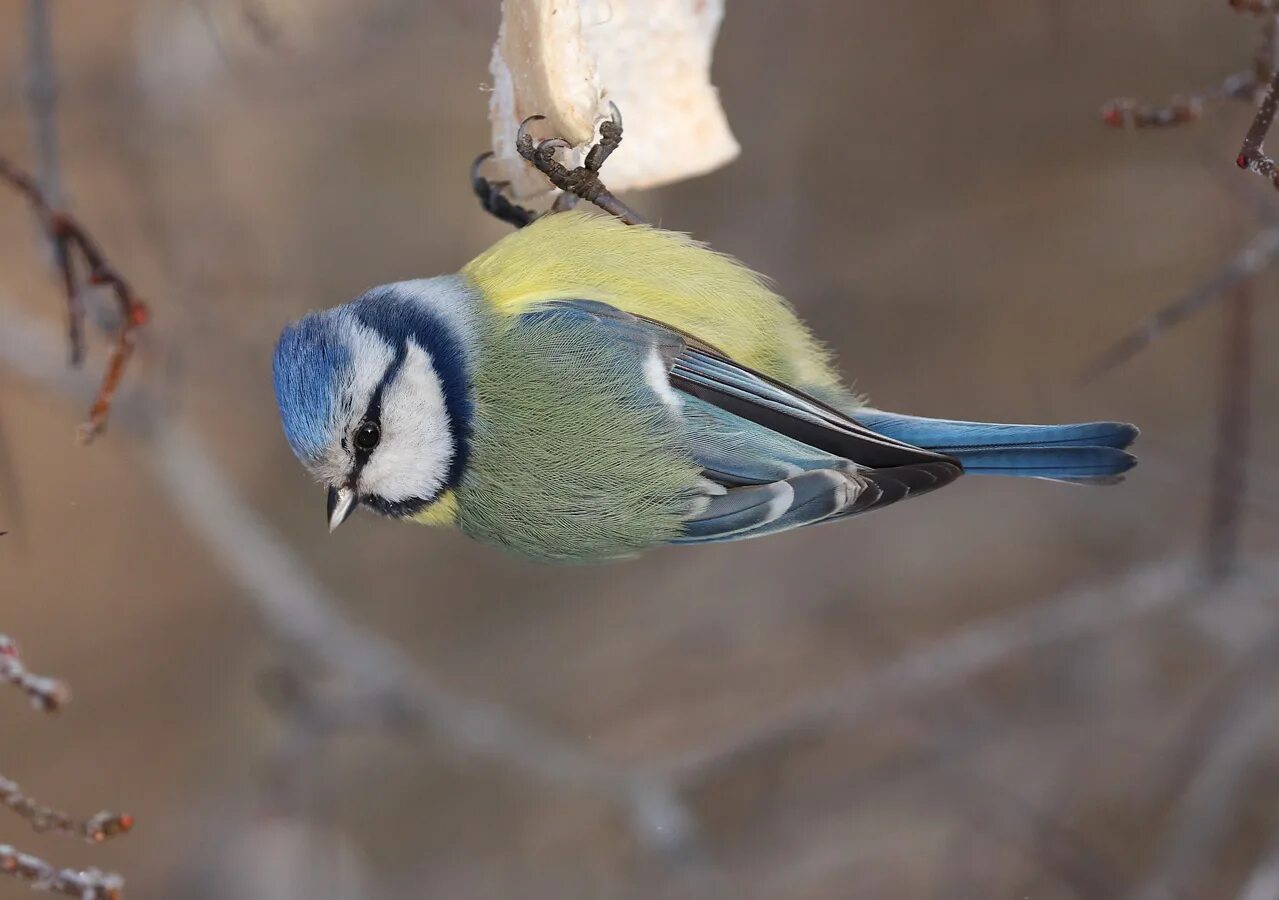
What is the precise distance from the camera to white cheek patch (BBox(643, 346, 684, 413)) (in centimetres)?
208

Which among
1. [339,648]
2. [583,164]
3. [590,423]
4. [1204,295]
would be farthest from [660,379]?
[339,648]

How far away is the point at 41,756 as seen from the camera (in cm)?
418

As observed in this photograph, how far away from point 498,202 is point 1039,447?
1018 millimetres

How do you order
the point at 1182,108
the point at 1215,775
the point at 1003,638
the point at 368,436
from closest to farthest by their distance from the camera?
the point at 1182,108, the point at 368,436, the point at 1215,775, the point at 1003,638

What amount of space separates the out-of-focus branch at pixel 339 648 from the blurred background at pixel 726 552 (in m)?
0.02

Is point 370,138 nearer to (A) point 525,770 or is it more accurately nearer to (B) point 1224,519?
(A) point 525,770

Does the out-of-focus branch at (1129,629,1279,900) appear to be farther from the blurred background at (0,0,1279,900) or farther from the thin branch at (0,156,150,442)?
the thin branch at (0,156,150,442)

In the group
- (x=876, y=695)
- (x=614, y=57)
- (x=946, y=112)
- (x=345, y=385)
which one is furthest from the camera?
(x=946, y=112)

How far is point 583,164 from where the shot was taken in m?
2.07

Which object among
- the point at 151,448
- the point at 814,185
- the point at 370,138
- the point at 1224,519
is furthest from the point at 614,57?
the point at 370,138

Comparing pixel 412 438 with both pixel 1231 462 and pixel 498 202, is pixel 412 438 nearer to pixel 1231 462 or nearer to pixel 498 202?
pixel 498 202

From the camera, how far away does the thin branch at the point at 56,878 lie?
4.01 feet

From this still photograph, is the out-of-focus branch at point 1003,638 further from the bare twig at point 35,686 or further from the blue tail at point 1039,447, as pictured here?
the bare twig at point 35,686

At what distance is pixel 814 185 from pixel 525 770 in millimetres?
1985
